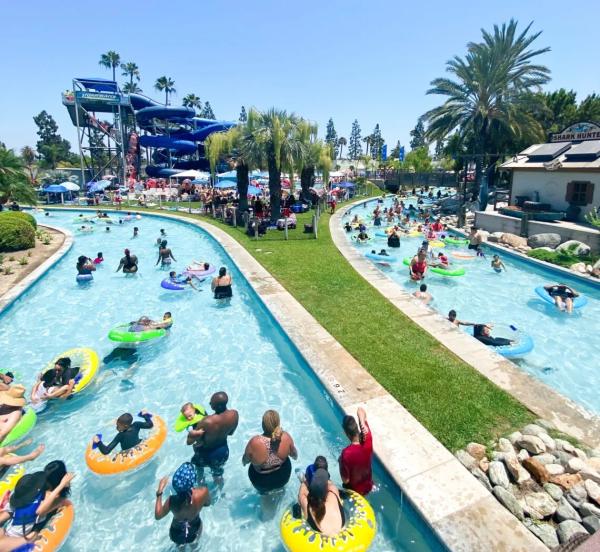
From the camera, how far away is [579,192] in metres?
20.9

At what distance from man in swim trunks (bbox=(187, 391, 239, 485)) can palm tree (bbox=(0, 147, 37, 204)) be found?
21.9m

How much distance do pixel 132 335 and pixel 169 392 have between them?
1.88m

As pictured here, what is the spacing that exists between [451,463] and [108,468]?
4679 mm

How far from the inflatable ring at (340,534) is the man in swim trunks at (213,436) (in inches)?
53.7

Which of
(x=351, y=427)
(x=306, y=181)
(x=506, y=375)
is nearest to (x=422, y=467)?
(x=351, y=427)

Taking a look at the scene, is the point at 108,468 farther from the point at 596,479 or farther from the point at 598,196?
the point at 598,196

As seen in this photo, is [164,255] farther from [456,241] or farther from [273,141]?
[456,241]

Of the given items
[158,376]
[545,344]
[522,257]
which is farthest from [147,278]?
[522,257]

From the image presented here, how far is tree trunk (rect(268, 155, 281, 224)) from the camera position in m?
20.8

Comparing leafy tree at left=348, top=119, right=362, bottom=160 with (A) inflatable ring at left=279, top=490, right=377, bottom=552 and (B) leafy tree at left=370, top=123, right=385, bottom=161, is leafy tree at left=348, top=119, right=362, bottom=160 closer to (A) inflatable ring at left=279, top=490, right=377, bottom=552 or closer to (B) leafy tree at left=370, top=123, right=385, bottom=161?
(B) leafy tree at left=370, top=123, right=385, bottom=161

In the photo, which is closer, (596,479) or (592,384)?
(596,479)

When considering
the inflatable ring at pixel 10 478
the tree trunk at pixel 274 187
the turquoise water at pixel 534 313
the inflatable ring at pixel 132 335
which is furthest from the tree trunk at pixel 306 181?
the inflatable ring at pixel 10 478

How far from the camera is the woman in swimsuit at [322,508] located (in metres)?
3.97

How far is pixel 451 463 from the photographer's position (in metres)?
5.02
